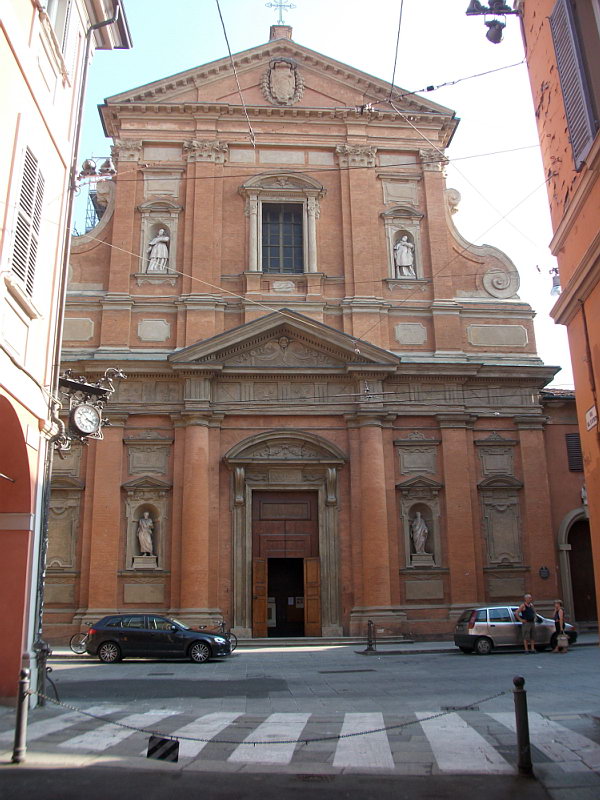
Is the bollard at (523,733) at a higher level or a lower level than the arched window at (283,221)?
lower

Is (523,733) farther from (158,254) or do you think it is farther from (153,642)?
(158,254)

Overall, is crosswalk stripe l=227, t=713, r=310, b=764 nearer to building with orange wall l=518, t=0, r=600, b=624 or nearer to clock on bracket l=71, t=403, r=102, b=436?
building with orange wall l=518, t=0, r=600, b=624

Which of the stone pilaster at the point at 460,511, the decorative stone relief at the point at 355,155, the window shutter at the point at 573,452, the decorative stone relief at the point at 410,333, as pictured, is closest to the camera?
the stone pilaster at the point at 460,511

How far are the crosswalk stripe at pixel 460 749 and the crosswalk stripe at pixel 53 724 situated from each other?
420 centimetres

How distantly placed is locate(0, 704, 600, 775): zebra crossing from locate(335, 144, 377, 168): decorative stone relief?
20922 mm

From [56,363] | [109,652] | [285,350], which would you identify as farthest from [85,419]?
[285,350]

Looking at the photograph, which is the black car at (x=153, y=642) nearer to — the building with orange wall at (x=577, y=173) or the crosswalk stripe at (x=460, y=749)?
the crosswalk stripe at (x=460, y=749)

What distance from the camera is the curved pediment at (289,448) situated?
23.6 m

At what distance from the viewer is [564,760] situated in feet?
23.6

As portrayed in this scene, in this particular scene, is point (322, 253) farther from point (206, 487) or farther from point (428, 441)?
point (206, 487)

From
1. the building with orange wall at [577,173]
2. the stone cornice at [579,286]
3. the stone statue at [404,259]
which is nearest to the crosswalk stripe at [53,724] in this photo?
the building with orange wall at [577,173]

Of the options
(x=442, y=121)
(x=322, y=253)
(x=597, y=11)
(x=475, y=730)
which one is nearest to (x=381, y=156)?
(x=442, y=121)

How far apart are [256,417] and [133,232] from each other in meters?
7.67

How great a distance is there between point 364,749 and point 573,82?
767cm
